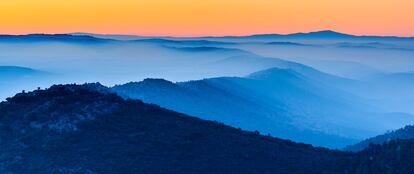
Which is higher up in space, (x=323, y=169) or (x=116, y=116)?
(x=116, y=116)

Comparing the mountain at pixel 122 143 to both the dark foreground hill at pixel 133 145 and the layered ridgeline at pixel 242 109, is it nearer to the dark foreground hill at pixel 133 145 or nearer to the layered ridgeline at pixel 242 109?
the dark foreground hill at pixel 133 145

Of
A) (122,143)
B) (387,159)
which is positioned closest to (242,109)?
(387,159)

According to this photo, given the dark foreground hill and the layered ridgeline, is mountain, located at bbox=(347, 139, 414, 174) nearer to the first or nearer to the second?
the dark foreground hill

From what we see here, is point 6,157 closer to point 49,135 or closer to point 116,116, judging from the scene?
point 49,135

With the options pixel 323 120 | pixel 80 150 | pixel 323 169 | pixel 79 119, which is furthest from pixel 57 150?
pixel 323 120

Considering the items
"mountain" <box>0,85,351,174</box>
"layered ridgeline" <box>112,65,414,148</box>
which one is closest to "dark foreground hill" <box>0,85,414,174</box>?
"mountain" <box>0,85,351,174</box>

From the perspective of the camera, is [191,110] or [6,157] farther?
[191,110]
